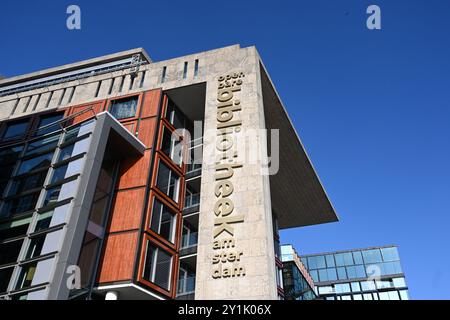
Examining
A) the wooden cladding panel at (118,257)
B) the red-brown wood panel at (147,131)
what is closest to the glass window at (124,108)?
the red-brown wood panel at (147,131)

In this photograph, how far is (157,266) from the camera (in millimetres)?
27516

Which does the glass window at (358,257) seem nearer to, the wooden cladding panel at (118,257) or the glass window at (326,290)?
the glass window at (326,290)

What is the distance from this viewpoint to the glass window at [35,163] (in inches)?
1064

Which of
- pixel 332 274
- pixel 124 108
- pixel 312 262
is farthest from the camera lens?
pixel 312 262

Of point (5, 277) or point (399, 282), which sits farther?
point (399, 282)

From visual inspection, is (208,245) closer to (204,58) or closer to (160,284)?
(160,284)

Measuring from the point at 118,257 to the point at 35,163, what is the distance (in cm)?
865

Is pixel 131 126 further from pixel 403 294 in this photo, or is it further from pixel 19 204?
pixel 403 294

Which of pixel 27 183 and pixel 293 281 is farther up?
pixel 293 281

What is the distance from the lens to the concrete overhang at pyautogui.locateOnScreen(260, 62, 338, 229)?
38.0 m

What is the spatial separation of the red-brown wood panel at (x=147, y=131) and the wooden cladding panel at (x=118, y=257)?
7562 millimetres

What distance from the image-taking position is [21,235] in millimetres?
23719

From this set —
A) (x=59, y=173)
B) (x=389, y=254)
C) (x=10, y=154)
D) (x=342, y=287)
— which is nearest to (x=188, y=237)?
(x=59, y=173)
